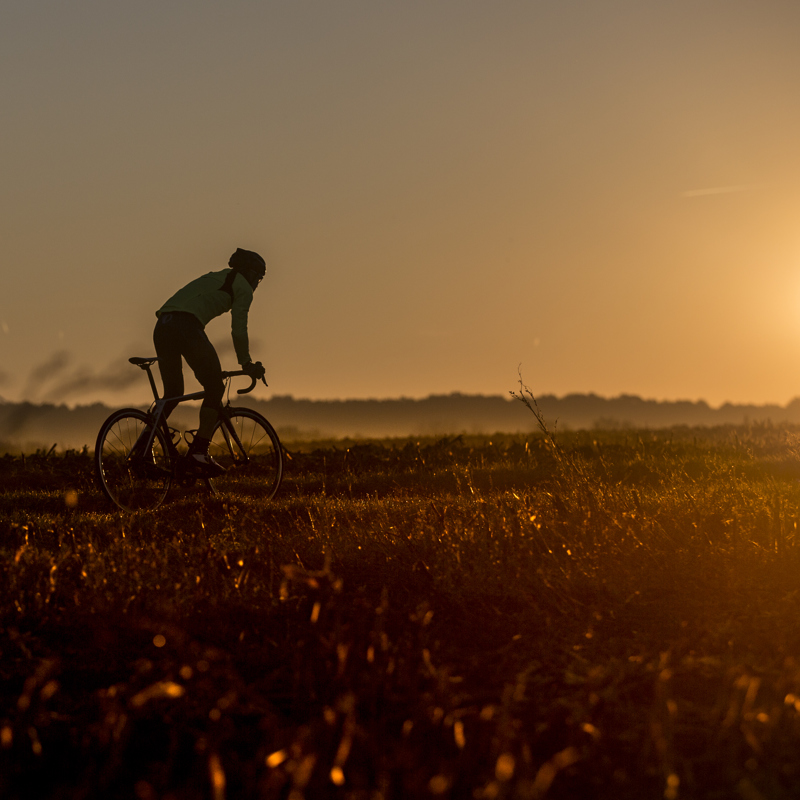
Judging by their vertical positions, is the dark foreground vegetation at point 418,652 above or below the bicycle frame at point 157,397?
below

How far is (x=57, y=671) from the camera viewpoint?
3330mm

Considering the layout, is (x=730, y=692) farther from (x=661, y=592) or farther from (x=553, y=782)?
(x=661, y=592)

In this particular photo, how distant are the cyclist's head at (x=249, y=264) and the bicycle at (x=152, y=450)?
3.13 ft

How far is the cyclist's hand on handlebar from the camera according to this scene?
290 inches

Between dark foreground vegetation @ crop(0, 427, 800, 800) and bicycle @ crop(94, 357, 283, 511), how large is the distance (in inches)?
28.4

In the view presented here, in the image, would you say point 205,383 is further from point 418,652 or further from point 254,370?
point 418,652

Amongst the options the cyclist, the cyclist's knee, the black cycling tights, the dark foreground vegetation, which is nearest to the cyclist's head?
the cyclist

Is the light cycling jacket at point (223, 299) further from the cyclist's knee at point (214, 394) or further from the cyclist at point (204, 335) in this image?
the cyclist's knee at point (214, 394)

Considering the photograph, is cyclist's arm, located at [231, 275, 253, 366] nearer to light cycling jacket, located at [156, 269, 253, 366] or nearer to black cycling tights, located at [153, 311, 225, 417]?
light cycling jacket, located at [156, 269, 253, 366]

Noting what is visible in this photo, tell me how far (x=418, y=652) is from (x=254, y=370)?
14.9 ft

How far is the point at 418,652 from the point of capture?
333 cm

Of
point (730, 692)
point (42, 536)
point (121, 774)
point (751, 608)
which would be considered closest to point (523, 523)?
point (751, 608)

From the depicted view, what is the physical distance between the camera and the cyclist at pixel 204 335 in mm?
7082

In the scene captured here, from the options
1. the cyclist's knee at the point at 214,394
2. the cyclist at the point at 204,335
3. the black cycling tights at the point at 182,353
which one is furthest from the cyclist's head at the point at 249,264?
the cyclist's knee at the point at 214,394
